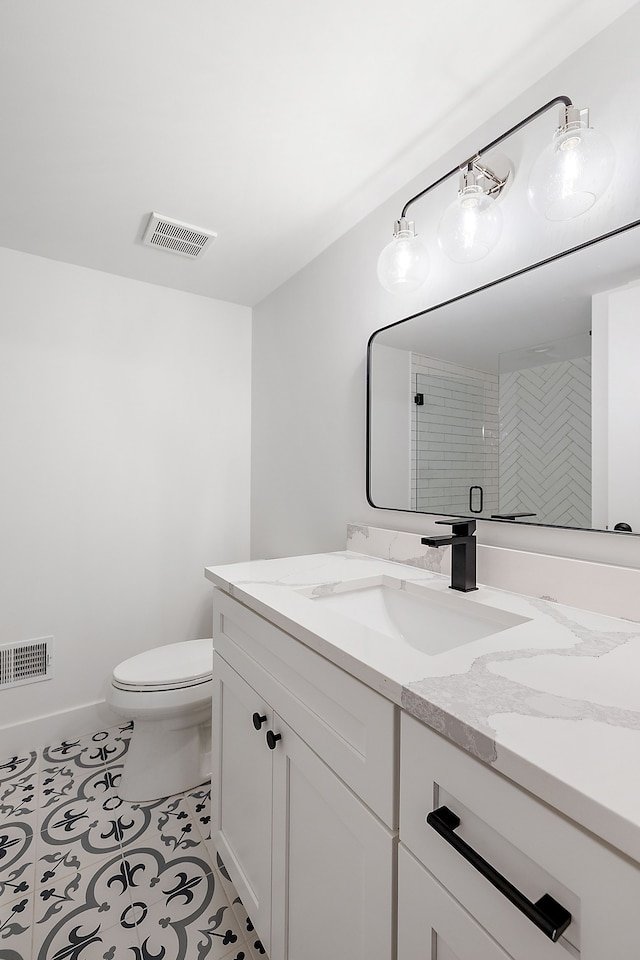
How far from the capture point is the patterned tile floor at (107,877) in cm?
118

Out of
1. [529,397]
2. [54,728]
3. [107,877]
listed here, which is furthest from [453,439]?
[54,728]

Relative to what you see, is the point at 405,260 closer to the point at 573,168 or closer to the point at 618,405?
the point at 573,168

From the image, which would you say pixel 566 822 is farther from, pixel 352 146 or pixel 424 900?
pixel 352 146

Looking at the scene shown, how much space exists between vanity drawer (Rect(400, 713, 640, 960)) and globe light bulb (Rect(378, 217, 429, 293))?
1.21m

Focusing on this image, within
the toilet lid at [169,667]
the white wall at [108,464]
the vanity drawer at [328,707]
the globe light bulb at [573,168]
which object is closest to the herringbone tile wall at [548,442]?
Result: the globe light bulb at [573,168]

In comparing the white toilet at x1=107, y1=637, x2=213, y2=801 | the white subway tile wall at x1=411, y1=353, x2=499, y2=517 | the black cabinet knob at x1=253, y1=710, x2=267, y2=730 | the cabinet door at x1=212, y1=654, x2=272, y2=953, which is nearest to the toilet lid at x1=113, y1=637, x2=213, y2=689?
the white toilet at x1=107, y1=637, x2=213, y2=801

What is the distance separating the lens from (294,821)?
0.92 m

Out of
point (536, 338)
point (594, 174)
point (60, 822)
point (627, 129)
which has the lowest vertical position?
point (60, 822)

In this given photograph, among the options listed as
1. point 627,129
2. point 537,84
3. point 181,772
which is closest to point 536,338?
point 627,129

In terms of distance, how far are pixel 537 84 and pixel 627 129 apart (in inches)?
12.5

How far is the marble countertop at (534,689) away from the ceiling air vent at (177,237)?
153cm

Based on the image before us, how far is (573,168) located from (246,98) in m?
0.86

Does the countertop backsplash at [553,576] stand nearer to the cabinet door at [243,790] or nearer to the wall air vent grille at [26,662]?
the cabinet door at [243,790]

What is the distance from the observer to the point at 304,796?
878 mm
